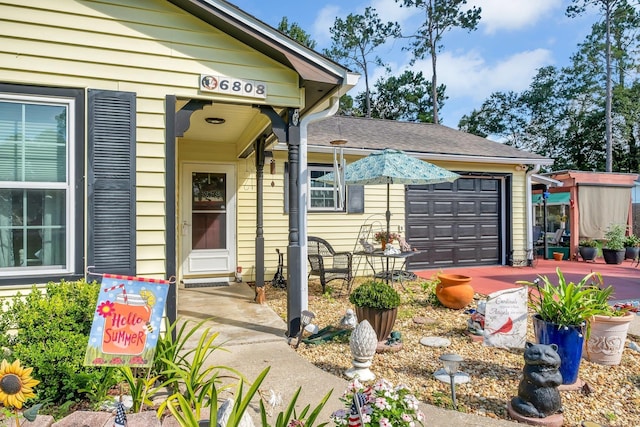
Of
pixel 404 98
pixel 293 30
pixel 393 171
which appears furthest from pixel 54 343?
pixel 404 98

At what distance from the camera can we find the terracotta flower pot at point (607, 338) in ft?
11.4

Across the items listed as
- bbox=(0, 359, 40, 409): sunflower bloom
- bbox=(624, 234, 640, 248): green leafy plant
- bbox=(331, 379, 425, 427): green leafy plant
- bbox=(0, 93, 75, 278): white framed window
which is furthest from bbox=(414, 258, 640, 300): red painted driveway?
bbox=(0, 359, 40, 409): sunflower bloom

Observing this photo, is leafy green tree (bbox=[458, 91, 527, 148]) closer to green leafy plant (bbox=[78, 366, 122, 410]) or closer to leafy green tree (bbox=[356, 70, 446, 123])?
leafy green tree (bbox=[356, 70, 446, 123])

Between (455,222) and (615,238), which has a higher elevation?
(455,222)

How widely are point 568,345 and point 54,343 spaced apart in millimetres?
3703

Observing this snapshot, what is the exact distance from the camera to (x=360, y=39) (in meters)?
24.2

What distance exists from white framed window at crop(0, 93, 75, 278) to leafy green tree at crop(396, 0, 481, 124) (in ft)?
66.6

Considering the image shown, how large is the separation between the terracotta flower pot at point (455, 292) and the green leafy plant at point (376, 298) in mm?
1725

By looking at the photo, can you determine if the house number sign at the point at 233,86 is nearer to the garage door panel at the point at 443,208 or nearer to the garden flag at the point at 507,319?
the garden flag at the point at 507,319

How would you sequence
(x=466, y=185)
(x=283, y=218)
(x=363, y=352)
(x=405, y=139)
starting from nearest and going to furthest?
(x=363, y=352), (x=283, y=218), (x=466, y=185), (x=405, y=139)

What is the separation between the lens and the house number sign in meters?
3.82

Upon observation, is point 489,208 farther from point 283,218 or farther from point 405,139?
point 283,218

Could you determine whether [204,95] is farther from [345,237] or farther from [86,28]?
[345,237]

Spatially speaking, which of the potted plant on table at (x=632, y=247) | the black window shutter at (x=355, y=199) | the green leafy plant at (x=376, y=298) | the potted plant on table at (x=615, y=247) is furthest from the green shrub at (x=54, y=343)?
the potted plant on table at (x=632, y=247)
